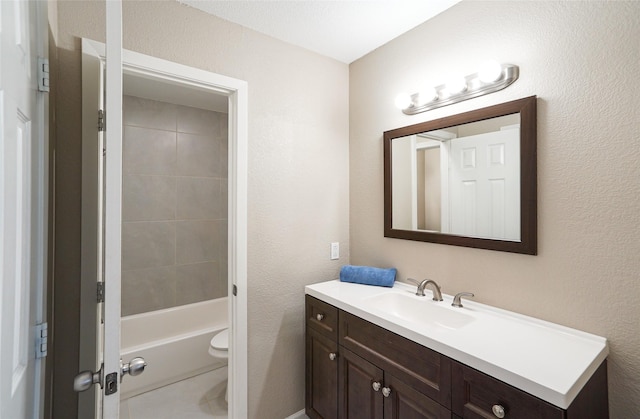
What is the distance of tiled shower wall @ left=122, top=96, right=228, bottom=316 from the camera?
9.15 ft

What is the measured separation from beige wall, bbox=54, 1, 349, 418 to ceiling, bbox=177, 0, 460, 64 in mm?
83

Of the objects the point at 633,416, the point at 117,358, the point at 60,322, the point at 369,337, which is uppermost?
the point at 117,358

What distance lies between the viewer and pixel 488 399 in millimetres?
1012

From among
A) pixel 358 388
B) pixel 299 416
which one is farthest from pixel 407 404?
pixel 299 416

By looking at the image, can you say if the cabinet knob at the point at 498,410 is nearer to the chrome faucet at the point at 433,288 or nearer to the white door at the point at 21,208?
the chrome faucet at the point at 433,288

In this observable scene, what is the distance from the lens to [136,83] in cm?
248

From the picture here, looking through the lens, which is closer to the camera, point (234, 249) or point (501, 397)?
point (501, 397)

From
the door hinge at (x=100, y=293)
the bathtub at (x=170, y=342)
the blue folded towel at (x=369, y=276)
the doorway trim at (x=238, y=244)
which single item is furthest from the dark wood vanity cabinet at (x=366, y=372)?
the bathtub at (x=170, y=342)

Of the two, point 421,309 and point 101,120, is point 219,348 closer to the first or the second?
point 421,309

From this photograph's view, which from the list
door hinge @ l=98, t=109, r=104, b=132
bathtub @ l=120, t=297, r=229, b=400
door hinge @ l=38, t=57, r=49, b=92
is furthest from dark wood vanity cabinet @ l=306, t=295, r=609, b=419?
door hinge @ l=38, t=57, r=49, b=92

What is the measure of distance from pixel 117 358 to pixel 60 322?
795 millimetres

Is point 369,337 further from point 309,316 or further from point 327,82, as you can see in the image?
point 327,82

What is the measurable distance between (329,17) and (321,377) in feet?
6.68

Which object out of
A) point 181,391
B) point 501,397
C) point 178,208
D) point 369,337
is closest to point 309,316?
point 369,337
